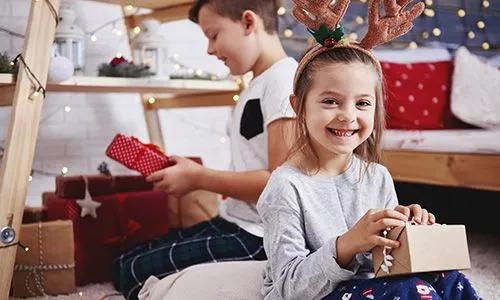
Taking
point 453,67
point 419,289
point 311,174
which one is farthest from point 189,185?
point 453,67

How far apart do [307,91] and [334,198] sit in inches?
6.8

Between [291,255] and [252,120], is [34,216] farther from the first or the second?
[291,255]

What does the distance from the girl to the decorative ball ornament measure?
651mm

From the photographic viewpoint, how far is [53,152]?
220 cm

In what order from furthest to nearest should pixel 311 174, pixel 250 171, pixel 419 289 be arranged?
1. pixel 250 171
2. pixel 311 174
3. pixel 419 289

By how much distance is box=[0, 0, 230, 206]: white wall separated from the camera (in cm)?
216

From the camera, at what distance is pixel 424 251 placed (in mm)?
870

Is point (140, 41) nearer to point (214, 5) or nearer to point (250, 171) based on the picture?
point (214, 5)

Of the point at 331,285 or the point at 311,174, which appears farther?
the point at 311,174

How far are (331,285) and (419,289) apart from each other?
0.13m

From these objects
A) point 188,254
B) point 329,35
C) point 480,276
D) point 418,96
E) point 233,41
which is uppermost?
point 329,35

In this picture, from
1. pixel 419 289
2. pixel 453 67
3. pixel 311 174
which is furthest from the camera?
pixel 453 67

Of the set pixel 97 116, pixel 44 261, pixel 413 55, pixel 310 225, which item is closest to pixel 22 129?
pixel 44 261

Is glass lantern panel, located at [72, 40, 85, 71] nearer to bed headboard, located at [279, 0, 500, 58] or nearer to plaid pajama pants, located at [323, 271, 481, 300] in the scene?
plaid pajama pants, located at [323, 271, 481, 300]
